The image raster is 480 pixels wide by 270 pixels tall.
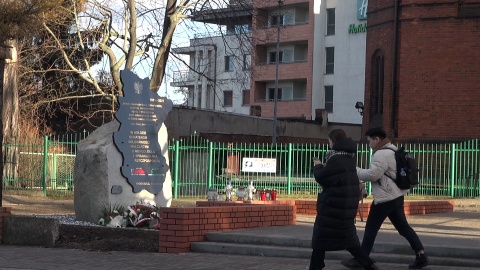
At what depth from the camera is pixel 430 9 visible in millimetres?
33969

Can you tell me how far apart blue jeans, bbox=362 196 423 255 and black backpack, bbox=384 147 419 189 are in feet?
0.73

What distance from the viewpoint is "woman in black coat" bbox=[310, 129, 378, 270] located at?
1038 cm

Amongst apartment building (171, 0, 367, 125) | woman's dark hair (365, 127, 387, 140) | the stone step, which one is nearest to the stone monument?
the stone step

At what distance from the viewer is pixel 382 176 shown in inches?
447

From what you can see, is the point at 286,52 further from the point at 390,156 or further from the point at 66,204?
the point at 390,156

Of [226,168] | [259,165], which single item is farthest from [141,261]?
[226,168]

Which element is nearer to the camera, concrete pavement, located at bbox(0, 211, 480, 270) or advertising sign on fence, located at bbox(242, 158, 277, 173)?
concrete pavement, located at bbox(0, 211, 480, 270)

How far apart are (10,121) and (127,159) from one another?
630 inches

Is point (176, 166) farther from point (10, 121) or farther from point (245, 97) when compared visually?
point (245, 97)

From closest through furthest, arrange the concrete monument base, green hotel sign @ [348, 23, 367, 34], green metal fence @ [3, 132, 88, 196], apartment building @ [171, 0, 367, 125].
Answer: the concrete monument base, green metal fence @ [3, 132, 88, 196], green hotel sign @ [348, 23, 367, 34], apartment building @ [171, 0, 367, 125]

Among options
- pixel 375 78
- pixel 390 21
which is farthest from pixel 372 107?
pixel 390 21

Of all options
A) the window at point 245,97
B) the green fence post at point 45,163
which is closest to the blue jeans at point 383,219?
the green fence post at point 45,163

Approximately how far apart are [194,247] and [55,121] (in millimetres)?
32294

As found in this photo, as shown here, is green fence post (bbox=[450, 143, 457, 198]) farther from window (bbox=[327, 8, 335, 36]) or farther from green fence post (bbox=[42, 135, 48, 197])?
window (bbox=[327, 8, 335, 36])
